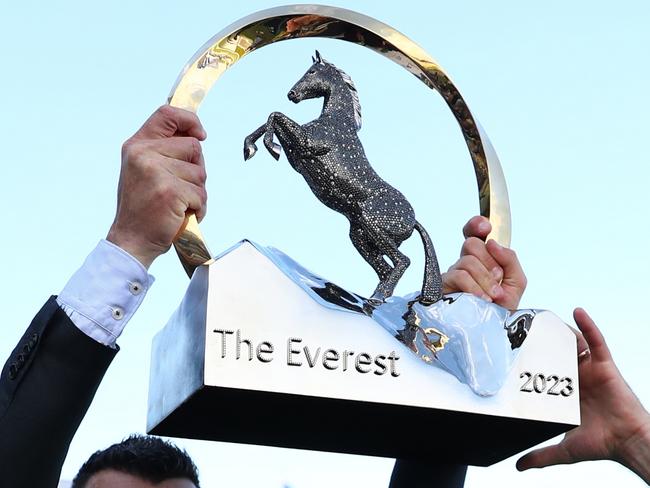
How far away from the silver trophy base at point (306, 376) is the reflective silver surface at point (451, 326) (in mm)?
13

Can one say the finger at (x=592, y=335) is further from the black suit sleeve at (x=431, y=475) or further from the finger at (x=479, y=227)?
the black suit sleeve at (x=431, y=475)

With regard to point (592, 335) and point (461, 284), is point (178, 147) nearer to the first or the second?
point (461, 284)

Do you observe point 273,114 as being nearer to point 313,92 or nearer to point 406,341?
point 313,92

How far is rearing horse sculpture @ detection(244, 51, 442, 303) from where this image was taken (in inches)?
57.1

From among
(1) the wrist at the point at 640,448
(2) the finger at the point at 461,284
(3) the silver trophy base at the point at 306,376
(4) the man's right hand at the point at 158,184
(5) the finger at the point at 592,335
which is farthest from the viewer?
(1) the wrist at the point at 640,448

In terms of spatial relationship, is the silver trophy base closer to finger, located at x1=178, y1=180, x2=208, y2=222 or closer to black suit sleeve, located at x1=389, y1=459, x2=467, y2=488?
finger, located at x1=178, y1=180, x2=208, y2=222

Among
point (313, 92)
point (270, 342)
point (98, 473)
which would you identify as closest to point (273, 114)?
point (313, 92)

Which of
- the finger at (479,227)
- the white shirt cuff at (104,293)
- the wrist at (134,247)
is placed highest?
the finger at (479,227)

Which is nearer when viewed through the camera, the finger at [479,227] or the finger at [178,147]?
the finger at [178,147]

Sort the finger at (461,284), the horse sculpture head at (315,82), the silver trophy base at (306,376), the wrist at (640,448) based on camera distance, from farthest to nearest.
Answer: the wrist at (640,448) < the finger at (461,284) < the horse sculpture head at (315,82) < the silver trophy base at (306,376)

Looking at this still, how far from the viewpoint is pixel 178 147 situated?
142cm

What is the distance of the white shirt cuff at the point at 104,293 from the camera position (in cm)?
140

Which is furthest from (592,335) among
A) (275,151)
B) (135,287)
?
(135,287)

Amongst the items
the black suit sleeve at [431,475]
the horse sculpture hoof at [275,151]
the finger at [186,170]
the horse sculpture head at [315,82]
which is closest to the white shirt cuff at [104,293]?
the finger at [186,170]
